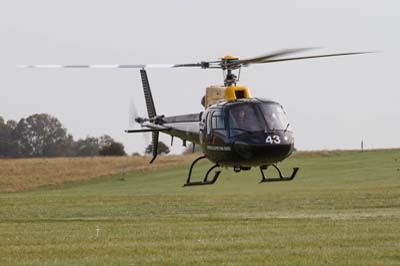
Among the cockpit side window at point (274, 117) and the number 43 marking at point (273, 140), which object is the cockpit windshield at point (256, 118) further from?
the number 43 marking at point (273, 140)

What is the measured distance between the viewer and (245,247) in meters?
22.8

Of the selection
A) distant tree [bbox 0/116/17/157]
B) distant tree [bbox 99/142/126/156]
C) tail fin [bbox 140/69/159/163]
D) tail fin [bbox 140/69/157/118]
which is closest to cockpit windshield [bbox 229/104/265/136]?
tail fin [bbox 140/69/159/163]

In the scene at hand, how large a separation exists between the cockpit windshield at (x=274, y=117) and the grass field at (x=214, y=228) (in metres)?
2.42

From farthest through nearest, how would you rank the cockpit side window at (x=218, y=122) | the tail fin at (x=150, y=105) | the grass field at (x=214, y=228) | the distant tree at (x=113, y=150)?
the distant tree at (x=113, y=150) → the tail fin at (x=150, y=105) → the cockpit side window at (x=218, y=122) → the grass field at (x=214, y=228)

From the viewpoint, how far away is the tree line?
12562 centimetres

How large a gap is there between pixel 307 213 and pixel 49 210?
908cm

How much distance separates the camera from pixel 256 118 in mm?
30359

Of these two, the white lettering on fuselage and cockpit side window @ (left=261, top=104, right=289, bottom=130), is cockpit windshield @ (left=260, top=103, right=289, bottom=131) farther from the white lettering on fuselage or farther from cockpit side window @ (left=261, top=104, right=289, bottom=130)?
the white lettering on fuselage

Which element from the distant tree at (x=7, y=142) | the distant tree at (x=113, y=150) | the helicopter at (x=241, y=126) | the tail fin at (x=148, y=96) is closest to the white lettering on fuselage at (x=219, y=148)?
the helicopter at (x=241, y=126)

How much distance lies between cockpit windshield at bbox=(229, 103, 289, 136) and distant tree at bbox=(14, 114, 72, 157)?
312 feet

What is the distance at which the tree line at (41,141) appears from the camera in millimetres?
125625

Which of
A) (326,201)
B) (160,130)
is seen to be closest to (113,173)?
(326,201)

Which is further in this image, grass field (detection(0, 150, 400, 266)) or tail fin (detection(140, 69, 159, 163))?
tail fin (detection(140, 69, 159, 163))

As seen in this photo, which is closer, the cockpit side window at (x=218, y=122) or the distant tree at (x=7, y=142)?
the cockpit side window at (x=218, y=122)
